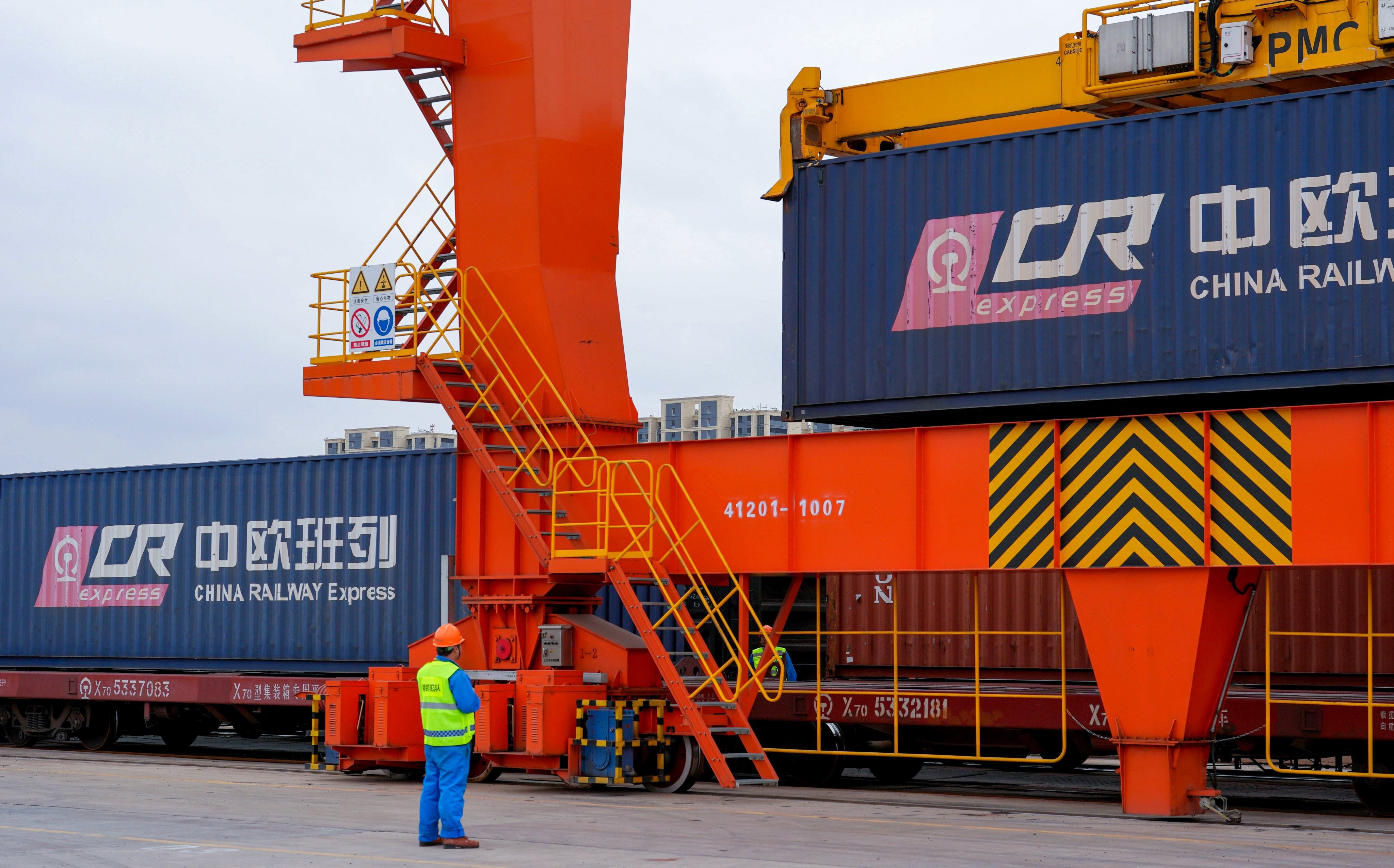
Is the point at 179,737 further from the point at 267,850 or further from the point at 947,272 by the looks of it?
the point at 947,272

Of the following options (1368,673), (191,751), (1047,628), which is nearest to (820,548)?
(1047,628)

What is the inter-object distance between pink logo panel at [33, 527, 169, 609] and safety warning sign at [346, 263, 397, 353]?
671 centimetres

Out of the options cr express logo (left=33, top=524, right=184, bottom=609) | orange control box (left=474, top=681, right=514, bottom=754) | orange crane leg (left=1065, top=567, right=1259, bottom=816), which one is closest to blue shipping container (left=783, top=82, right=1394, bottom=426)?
orange crane leg (left=1065, top=567, right=1259, bottom=816)

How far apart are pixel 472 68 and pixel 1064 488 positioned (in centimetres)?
762

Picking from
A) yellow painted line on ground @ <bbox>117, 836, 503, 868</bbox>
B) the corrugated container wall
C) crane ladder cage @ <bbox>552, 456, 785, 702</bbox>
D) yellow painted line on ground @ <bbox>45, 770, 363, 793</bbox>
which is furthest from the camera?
the corrugated container wall

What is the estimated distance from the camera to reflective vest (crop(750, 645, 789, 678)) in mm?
16734

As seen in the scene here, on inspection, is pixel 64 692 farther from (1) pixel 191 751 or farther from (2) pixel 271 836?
(2) pixel 271 836

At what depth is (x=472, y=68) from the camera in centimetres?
1641

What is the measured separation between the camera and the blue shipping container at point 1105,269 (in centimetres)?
1195

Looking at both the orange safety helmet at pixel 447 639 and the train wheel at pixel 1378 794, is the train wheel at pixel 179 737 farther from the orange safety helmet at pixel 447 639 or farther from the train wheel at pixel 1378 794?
the train wheel at pixel 1378 794

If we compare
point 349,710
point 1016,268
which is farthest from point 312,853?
point 1016,268

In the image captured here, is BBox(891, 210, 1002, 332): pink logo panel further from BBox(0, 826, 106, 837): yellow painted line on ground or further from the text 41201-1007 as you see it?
BBox(0, 826, 106, 837): yellow painted line on ground

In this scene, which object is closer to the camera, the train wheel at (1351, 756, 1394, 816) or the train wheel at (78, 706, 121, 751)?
the train wheel at (1351, 756, 1394, 816)

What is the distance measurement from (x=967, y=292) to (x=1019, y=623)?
15.2 ft
